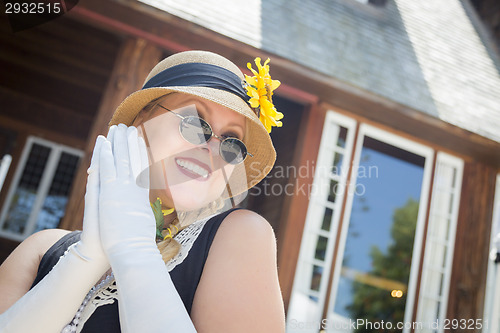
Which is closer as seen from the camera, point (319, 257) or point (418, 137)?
point (319, 257)

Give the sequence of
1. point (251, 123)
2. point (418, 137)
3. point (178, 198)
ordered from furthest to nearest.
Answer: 1. point (418, 137)
2. point (251, 123)
3. point (178, 198)

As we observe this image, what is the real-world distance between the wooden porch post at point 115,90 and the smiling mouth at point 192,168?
2.57m

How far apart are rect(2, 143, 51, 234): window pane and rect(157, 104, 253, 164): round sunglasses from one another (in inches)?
307

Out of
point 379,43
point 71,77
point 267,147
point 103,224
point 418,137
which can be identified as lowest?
point 103,224

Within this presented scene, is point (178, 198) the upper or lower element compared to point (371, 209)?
lower

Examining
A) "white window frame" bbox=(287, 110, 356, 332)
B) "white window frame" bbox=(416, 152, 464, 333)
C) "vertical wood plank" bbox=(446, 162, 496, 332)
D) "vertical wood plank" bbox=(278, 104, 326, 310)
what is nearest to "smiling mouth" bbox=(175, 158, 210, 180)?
"vertical wood plank" bbox=(278, 104, 326, 310)

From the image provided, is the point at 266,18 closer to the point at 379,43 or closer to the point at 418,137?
the point at 379,43

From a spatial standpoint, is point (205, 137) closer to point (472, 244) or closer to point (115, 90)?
point (115, 90)

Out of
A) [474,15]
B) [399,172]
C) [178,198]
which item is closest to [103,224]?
[178,198]

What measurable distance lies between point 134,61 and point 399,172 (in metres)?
3.98

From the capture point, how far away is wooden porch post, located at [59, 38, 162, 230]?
3.56m

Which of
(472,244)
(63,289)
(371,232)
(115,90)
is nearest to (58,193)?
(115,90)

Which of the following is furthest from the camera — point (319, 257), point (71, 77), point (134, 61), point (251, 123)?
point (71, 77)

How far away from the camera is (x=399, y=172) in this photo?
6.15 m
